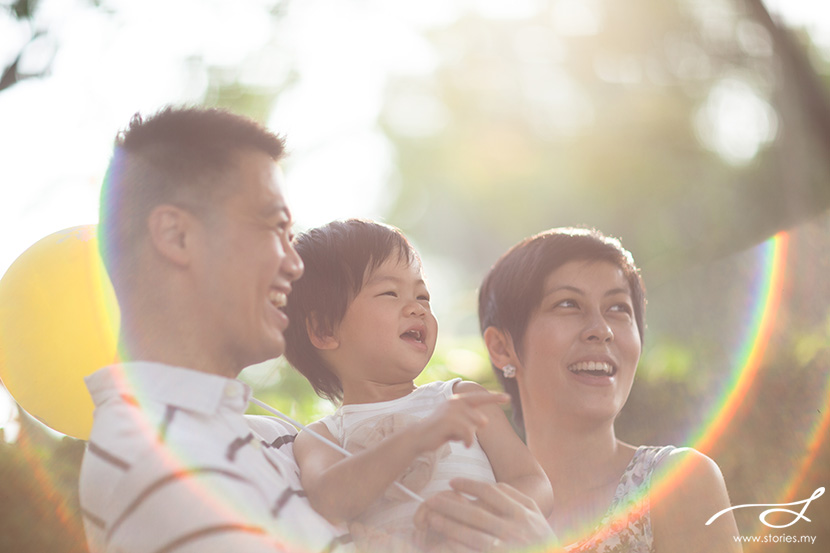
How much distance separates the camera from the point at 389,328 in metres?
2.77

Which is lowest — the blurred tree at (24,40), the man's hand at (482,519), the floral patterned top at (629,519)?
the floral patterned top at (629,519)

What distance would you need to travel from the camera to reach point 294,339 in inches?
118

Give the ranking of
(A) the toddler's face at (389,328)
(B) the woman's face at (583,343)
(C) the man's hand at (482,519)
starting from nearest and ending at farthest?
1. (C) the man's hand at (482,519)
2. (A) the toddler's face at (389,328)
3. (B) the woman's face at (583,343)

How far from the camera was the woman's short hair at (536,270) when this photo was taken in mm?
3490

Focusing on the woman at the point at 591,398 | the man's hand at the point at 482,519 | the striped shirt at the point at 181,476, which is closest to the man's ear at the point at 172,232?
the striped shirt at the point at 181,476

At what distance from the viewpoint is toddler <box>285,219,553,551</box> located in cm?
235

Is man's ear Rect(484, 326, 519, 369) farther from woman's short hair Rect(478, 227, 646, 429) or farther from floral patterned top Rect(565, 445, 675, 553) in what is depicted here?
floral patterned top Rect(565, 445, 675, 553)

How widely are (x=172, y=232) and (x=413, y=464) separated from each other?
1043 millimetres

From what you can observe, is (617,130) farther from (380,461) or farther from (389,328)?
(380,461)

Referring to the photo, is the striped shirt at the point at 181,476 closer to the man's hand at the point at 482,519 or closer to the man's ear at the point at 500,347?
the man's hand at the point at 482,519

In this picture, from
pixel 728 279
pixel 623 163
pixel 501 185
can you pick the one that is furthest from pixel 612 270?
pixel 501 185

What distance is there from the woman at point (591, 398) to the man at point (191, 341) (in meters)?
→ 1.50

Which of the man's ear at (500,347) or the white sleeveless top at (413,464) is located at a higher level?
the man's ear at (500,347)

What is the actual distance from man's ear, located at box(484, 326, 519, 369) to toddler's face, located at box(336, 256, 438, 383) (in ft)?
3.01
